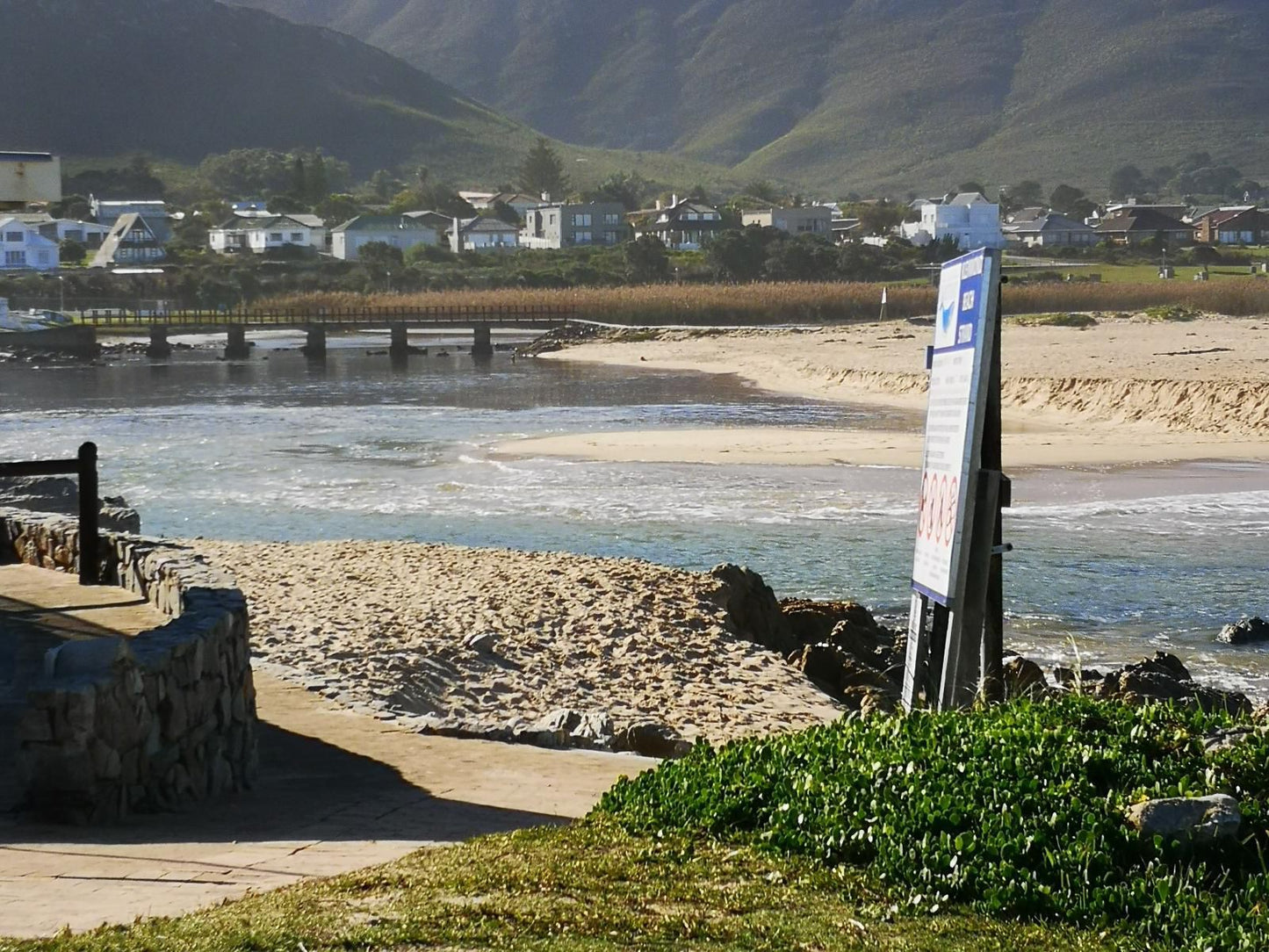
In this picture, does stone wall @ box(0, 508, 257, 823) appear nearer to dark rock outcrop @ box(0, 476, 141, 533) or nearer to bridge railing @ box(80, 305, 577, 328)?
dark rock outcrop @ box(0, 476, 141, 533)

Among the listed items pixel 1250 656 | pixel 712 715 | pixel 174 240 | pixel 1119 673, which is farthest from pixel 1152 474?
pixel 174 240

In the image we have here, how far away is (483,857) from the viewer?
6031 mm

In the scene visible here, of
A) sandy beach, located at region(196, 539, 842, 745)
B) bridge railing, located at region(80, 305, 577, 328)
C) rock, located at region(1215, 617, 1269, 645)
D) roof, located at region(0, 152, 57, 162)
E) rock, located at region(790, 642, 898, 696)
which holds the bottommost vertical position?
rock, located at region(1215, 617, 1269, 645)

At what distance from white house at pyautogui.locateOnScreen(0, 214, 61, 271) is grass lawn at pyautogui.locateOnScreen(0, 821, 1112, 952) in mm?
128646

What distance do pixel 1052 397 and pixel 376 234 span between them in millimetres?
110446

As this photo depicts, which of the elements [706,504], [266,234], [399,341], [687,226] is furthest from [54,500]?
[687,226]

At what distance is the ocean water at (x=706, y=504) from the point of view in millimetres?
17969

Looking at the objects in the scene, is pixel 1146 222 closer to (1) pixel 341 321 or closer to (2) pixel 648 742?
(1) pixel 341 321

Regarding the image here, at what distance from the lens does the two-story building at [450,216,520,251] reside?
15400 cm

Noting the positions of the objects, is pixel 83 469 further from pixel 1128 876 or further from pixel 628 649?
pixel 1128 876

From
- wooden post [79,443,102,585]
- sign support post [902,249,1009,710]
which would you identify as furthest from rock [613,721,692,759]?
wooden post [79,443,102,585]

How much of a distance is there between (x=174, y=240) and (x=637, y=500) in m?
134

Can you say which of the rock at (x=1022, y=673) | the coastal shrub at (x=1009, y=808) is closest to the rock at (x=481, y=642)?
→ the rock at (x=1022, y=673)

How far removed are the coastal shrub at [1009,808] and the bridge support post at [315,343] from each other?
76.0 m
